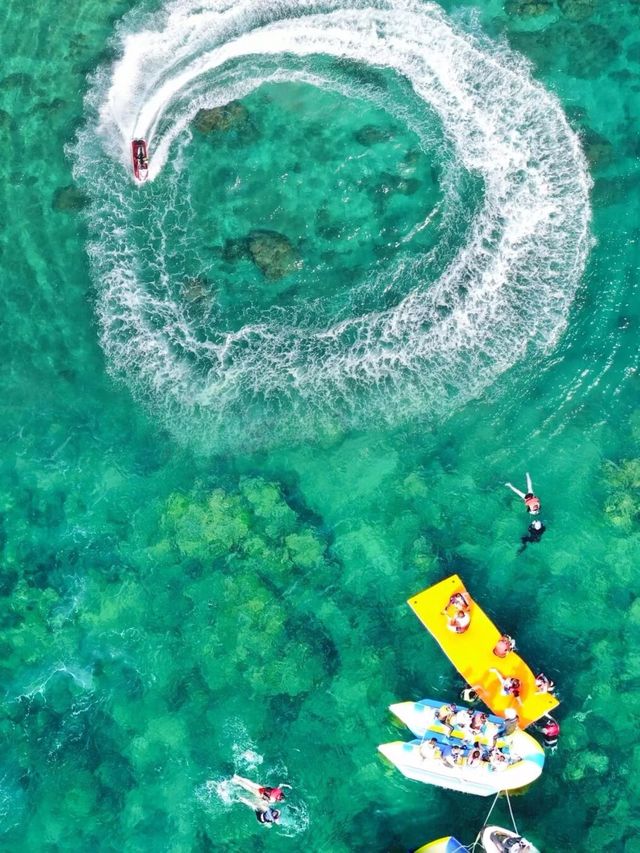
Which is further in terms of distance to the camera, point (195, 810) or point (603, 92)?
point (603, 92)

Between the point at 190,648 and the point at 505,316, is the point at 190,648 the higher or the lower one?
the lower one

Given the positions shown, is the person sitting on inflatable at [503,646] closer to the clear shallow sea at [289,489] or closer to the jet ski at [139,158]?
the clear shallow sea at [289,489]

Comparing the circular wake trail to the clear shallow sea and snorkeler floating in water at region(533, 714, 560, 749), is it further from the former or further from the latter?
snorkeler floating in water at region(533, 714, 560, 749)

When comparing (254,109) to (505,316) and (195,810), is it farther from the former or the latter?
(195,810)

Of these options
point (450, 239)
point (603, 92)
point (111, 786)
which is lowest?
point (111, 786)

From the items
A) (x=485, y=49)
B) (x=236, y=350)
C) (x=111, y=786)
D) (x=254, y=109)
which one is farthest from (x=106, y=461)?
(x=485, y=49)

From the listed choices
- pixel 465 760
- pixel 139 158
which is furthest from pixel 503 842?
pixel 139 158

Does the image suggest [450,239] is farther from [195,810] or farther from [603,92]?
[195,810]
